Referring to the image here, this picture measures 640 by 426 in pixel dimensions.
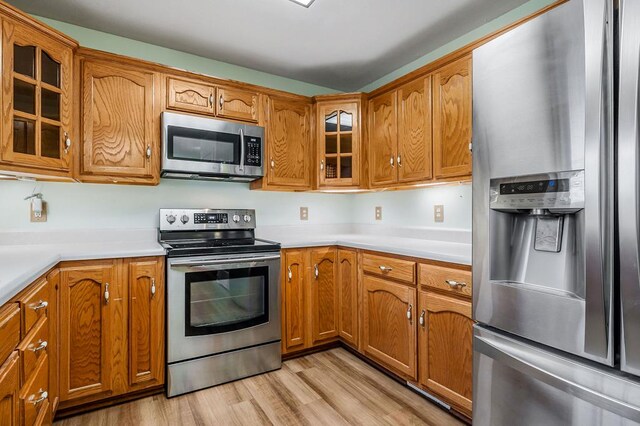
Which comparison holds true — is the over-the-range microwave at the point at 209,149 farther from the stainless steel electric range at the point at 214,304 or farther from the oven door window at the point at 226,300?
the oven door window at the point at 226,300

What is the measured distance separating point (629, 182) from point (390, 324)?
1.56m

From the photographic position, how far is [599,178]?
95cm

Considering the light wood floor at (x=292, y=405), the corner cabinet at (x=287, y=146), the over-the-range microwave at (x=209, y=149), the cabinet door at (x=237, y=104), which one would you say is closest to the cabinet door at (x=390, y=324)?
the light wood floor at (x=292, y=405)

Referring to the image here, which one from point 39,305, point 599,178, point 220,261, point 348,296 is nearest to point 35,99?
point 39,305

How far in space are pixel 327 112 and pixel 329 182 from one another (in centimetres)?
60

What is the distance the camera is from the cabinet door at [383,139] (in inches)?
100

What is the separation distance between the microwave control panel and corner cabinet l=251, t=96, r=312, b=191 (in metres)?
0.08

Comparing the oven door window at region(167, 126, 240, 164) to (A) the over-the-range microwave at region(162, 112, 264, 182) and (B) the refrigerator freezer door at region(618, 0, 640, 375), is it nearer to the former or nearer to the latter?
(A) the over-the-range microwave at region(162, 112, 264, 182)

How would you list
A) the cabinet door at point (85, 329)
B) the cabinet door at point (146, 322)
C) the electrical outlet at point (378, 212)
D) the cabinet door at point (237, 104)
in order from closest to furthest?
1. the cabinet door at point (85, 329)
2. the cabinet door at point (146, 322)
3. the cabinet door at point (237, 104)
4. the electrical outlet at point (378, 212)

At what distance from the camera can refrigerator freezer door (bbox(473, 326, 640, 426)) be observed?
→ 3.07 feet

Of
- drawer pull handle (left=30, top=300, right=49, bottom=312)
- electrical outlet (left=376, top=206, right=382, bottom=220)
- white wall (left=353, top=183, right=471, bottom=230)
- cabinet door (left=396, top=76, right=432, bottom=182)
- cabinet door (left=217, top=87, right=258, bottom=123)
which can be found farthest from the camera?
electrical outlet (left=376, top=206, right=382, bottom=220)

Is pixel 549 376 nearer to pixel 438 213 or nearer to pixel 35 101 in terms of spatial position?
pixel 438 213

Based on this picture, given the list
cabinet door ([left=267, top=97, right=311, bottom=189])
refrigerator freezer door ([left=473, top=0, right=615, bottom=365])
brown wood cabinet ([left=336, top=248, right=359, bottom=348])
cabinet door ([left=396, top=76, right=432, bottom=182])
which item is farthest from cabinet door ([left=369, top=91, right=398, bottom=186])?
refrigerator freezer door ([left=473, top=0, right=615, bottom=365])

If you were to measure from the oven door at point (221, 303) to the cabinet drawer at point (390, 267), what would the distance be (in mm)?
638
